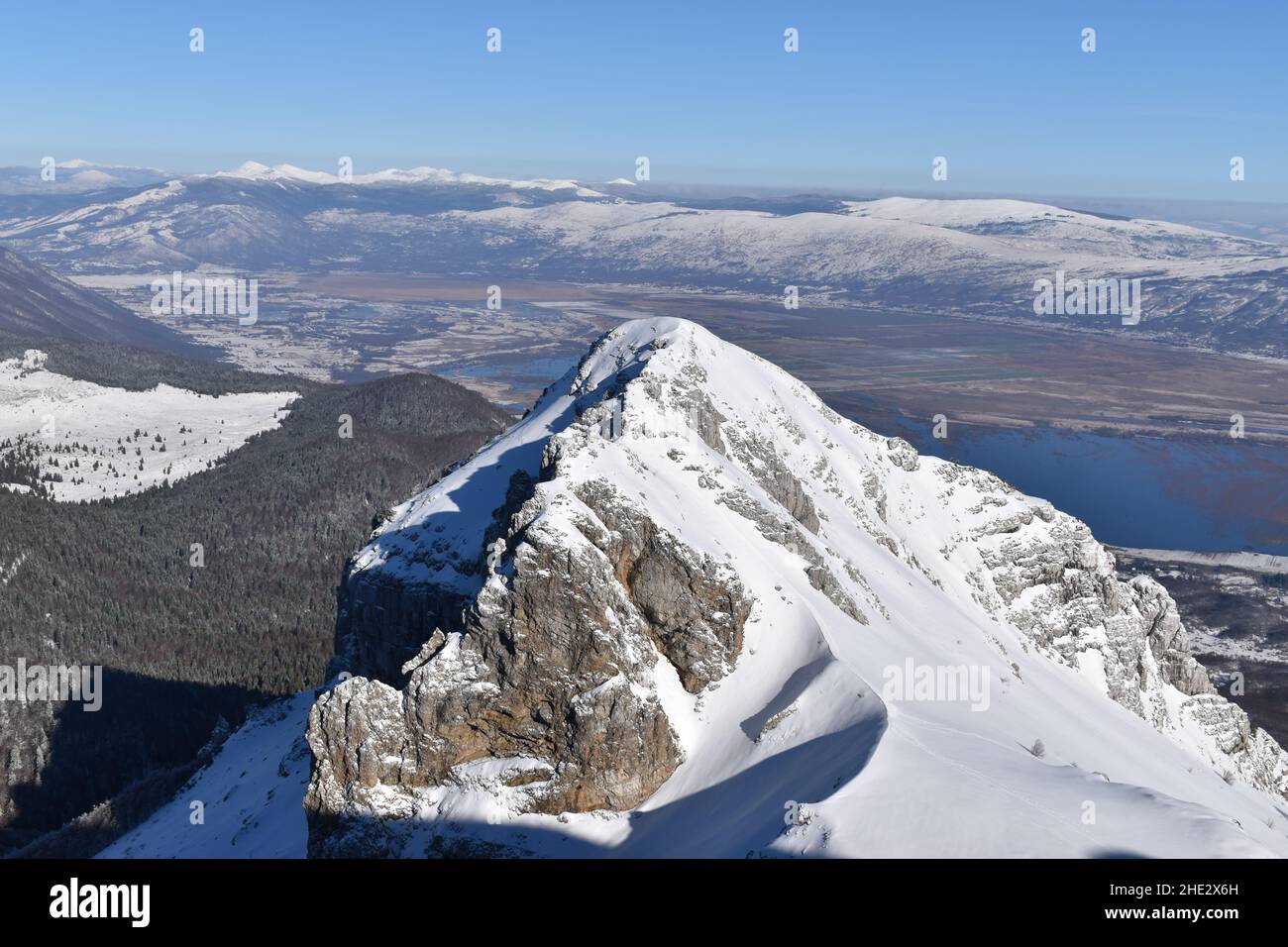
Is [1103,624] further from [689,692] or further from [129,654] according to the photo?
[129,654]

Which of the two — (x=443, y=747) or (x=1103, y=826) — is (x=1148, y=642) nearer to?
(x=1103, y=826)

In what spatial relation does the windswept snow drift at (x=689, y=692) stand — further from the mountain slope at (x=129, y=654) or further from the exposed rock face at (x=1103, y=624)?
the mountain slope at (x=129, y=654)

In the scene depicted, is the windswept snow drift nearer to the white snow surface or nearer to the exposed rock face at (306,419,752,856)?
the exposed rock face at (306,419,752,856)

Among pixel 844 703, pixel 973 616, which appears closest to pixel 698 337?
pixel 973 616

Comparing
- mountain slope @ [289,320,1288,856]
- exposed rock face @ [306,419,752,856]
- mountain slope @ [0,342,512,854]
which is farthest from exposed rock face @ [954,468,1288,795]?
mountain slope @ [0,342,512,854]

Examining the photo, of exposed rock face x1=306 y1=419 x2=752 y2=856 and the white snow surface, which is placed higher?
exposed rock face x1=306 y1=419 x2=752 y2=856

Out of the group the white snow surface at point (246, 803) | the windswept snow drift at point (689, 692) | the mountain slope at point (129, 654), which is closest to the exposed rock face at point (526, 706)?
the windswept snow drift at point (689, 692)
